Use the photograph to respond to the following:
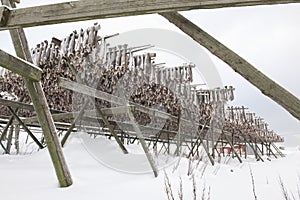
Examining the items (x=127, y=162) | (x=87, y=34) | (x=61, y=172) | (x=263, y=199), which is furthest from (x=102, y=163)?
(x=263, y=199)

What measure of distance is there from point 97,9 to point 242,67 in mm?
910

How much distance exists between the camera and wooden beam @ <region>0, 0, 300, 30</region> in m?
1.33

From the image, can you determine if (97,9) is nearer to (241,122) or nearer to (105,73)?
(105,73)

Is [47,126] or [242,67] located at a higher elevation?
[242,67]

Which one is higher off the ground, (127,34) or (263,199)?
(127,34)

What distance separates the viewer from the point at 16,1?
2822 millimetres

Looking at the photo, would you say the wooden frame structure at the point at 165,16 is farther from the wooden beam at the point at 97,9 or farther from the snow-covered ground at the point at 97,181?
the snow-covered ground at the point at 97,181

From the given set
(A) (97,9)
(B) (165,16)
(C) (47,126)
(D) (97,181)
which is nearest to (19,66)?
(C) (47,126)

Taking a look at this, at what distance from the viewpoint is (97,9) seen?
1567 millimetres

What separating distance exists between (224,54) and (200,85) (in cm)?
700

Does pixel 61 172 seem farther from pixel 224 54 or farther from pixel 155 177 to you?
pixel 224 54

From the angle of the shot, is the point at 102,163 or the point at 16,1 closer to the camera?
the point at 16,1

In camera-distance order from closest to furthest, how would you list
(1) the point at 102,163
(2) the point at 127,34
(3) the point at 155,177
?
(3) the point at 155,177
(1) the point at 102,163
(2) the point at 127,34

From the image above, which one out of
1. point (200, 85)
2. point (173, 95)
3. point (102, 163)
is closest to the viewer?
point (102, 163)
